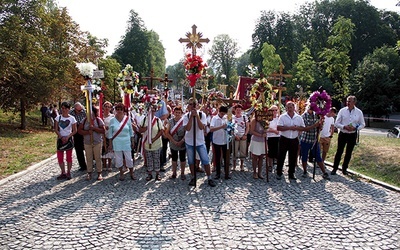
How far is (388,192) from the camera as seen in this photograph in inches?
305

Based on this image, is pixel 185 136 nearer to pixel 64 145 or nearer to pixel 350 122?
pixel 64 145

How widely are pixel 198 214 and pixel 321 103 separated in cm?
476

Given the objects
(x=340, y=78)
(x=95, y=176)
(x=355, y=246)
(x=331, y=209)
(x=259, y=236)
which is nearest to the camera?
(x=355, y=246)

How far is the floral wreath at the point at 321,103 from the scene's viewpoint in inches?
346

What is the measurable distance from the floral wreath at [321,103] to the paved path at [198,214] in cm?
183

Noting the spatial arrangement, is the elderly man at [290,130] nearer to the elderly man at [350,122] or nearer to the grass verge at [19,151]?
the elderly man at [350,122]

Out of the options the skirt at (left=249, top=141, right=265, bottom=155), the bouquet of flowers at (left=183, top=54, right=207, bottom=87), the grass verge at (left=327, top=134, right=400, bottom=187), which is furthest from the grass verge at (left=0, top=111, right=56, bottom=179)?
the grass verge at (left=327, top=134, right=400, bottom=187)

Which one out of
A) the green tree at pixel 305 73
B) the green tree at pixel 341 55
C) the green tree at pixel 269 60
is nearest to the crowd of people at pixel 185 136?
the green tree at pixel 341 55

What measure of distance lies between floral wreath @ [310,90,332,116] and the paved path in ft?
5.99

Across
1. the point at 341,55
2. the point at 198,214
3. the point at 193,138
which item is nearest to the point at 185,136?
the point at 193,138

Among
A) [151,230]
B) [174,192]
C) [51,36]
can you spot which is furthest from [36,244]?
[51,36]

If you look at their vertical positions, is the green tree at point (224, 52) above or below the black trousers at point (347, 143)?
above

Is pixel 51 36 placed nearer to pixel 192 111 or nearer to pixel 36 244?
pixel 192 111

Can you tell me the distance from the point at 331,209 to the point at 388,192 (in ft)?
7.28
